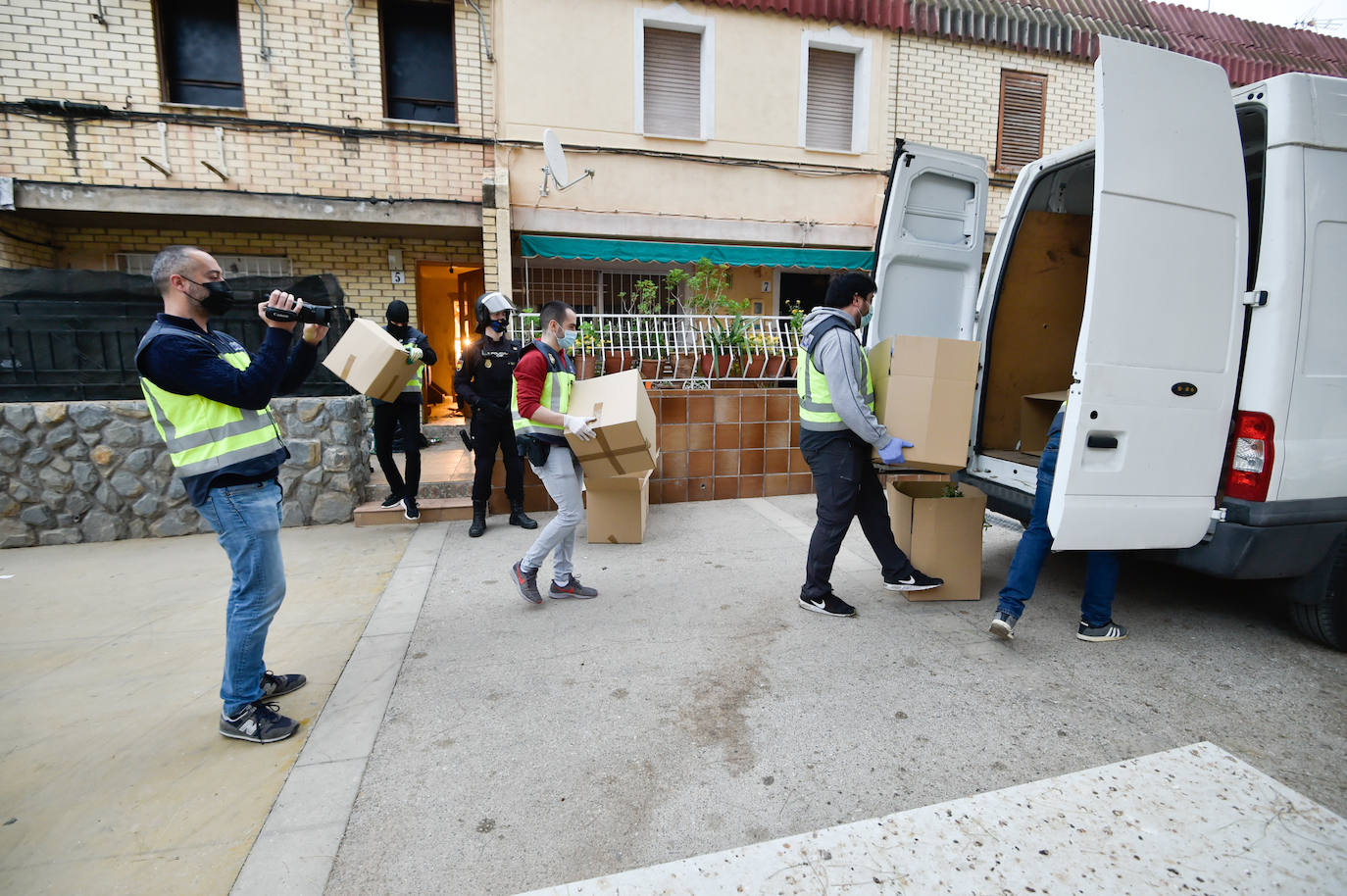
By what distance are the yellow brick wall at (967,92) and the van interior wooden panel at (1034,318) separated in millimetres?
6445

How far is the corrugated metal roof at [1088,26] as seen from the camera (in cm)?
939

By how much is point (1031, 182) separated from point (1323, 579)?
97.6 inches

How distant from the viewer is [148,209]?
7938 mm

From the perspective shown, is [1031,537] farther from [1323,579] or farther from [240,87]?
[240,87]

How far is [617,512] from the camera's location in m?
4.90

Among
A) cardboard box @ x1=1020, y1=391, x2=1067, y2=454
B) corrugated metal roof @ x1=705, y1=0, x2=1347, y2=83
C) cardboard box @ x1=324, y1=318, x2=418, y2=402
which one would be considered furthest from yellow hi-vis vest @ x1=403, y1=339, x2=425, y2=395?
corrugated metal roof @ x1=705, y1=0, x2=1347, y2=83

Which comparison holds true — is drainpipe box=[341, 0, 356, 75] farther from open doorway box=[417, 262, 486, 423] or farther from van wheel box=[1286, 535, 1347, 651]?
van wheel box=[1286, 535, 1347, 651]

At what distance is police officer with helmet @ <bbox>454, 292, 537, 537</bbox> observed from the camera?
5.20 m

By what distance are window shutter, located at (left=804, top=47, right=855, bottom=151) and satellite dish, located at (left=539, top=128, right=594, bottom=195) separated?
11.3 feet

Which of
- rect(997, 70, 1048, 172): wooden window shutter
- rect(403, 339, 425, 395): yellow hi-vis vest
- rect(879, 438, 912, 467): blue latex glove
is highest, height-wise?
rect(997, 70, 1048, 172): wooden window shutter

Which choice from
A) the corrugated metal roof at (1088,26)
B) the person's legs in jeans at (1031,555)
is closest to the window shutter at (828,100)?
the corrugated metal roof at (1088,26)

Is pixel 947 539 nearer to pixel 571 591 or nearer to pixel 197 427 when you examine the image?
pixel 571 591

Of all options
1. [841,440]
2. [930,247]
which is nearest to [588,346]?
[930,247]

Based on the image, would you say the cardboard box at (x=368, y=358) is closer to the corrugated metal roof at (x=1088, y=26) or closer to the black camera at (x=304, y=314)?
the black camera at (x=304, y=314)
